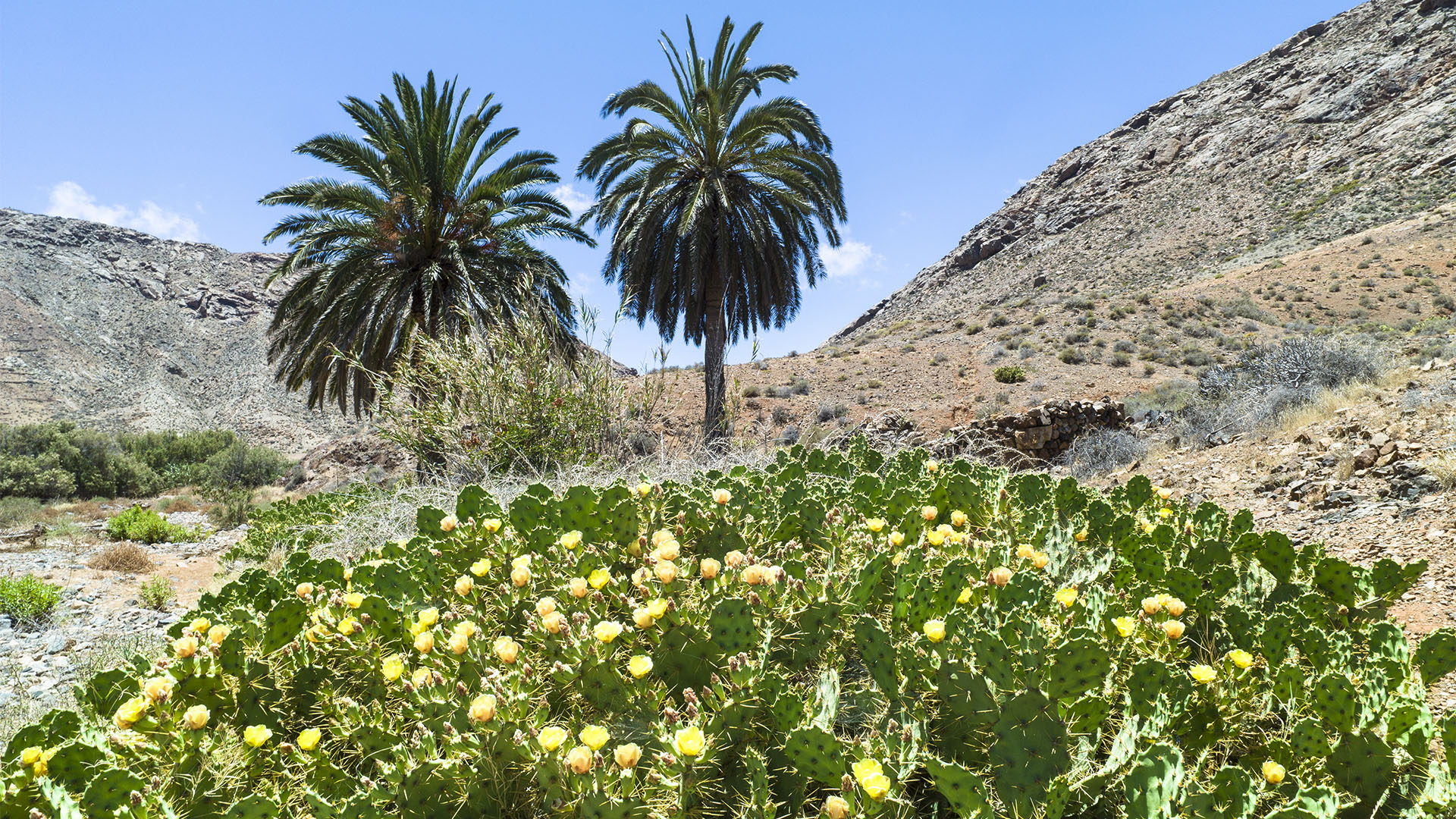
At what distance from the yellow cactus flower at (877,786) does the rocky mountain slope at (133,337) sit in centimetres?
3909

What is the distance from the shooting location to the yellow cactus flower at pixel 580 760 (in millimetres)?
1295

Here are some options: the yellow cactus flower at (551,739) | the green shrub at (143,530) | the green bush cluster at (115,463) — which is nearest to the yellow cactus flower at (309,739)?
the yellow cactus flower at (551,739)

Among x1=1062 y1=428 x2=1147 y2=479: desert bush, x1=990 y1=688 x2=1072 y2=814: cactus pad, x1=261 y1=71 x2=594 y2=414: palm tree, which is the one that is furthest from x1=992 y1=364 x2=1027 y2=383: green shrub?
x1=990 y1=688 x2=1072 y2=814: cactus pad

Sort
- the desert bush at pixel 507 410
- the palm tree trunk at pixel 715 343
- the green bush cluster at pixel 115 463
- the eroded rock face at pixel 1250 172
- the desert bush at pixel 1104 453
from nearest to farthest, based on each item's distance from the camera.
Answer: the desert bush at pixel 507 410 < the desert bush at pixel 1104 453 < the palm tree trunk at pixel 715 343 < the green bush cluster at pixel 115 463 < the eroded rock face at pixel 1250 172

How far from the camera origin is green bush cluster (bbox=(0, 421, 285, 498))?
20.9 meters

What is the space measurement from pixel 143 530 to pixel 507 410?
26.4 feet

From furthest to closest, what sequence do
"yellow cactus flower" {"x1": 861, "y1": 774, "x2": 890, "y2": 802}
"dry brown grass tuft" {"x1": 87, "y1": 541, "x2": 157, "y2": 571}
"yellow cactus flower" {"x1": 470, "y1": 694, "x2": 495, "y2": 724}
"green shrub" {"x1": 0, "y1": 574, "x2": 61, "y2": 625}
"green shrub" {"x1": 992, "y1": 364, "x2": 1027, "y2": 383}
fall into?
"green shrub" {"x1": 992, "y1": 364, "x2": 1027, "y2": 383} → "dry brown grass tuft" {"x1": 87, "y1": 541, "x2": 157, "y2": 571} → "green shrub" {"x1": 0, "y1": 574, "x2": 61, "y2": 625} → "yellow cactus flower" {"x1": 470, "y1": 694, "x2": 495, "y2": 724} → "yellow cactus flower" {"x1": 861, "y1": 774, "x2": 890, "y2": 802}

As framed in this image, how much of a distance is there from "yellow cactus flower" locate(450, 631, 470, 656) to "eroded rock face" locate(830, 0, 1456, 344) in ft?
104

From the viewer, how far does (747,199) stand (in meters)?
12.4

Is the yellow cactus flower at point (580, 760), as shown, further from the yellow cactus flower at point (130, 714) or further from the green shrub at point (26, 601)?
the green shrub at point (26, 601)

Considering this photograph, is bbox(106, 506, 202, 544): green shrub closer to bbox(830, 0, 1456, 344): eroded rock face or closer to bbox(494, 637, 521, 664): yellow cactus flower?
bbox(494, 637, 521, 664): yellow cactus flower

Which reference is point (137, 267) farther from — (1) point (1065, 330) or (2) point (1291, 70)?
(2) point (1291, 70)

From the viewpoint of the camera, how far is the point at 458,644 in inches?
64.8

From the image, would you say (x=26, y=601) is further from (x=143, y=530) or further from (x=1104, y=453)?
(x=1104, y=453)
